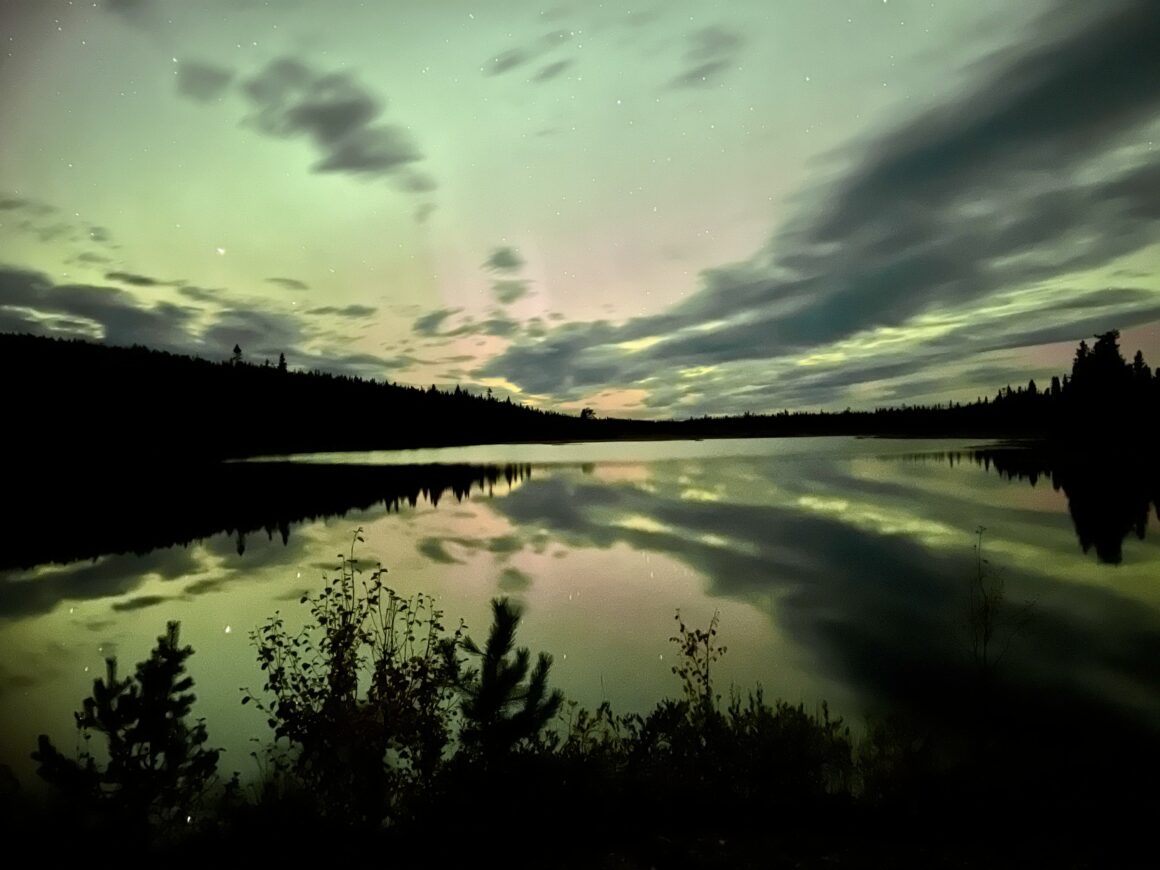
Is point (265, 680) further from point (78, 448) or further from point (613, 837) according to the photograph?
point (78, 448)

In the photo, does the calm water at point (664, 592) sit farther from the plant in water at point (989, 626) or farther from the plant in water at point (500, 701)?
the plant in water at point (500, 701)

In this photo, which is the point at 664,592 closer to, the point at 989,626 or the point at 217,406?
the point at 989,626

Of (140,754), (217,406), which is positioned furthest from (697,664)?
(217,406)

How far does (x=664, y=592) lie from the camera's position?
26.7m

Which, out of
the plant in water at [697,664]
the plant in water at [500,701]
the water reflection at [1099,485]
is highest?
the plant in water at [500,701]

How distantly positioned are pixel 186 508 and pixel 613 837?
54.2m

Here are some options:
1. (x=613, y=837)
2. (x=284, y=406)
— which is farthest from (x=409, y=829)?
(x=284, y=406)

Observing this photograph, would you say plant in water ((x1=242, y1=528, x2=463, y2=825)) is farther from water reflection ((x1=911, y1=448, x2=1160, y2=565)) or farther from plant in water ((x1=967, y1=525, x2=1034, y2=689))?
water reflection ((x1=911, y1=448, x2=1160, y2=565))

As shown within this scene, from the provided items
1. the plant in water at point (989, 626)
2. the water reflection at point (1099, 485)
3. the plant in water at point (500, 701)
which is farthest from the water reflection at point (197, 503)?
the water reflection at point (1099, 485)

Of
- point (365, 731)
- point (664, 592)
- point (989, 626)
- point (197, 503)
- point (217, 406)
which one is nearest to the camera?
point (365, 731)

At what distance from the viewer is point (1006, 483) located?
6812 centimetres

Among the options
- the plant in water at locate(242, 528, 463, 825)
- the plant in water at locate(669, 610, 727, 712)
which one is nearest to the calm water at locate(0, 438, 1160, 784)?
the plant in water at locate(669, 610, 727, 712)

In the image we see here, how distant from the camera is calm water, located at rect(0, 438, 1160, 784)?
16703mm

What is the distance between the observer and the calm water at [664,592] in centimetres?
1670
